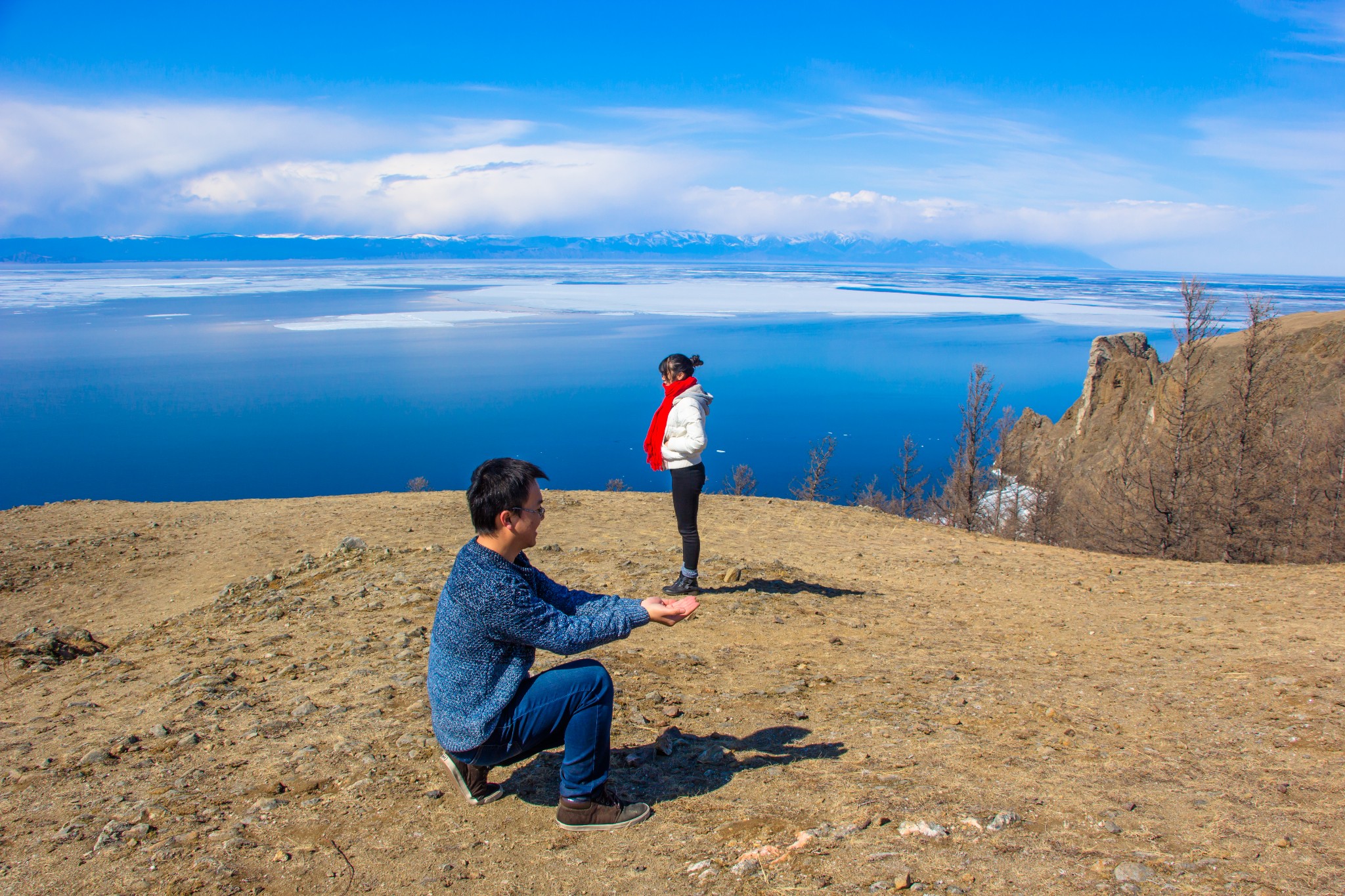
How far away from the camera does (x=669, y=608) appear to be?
2943 millimetres

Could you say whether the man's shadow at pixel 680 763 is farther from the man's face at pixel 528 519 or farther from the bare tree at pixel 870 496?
the bare tree at pixel 870 496

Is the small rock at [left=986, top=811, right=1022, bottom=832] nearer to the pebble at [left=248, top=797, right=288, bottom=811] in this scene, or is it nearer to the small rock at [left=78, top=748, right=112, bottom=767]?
the pebble at [left=248, top=797, right=288, bottom=811]

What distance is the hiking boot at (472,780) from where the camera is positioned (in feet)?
10.5

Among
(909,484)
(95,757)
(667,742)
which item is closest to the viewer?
(95,757)

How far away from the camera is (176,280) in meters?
180

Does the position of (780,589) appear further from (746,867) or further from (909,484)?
(909,484)

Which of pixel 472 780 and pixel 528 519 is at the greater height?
pixel 528 519

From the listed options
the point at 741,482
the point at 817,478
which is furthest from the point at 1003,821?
the point at 741,482

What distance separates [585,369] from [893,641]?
2695 inches

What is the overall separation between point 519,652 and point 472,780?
0.66m

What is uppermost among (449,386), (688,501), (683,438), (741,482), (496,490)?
(496,490)

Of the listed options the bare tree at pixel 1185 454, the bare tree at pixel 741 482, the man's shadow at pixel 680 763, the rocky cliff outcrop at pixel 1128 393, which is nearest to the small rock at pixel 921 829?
the man's shadow at pixel 680 763

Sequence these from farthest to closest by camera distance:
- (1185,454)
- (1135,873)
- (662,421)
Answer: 1. (1185,454)
2. (662,421)
3. (1135,873)

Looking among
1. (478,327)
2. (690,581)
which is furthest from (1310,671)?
(478,327)
